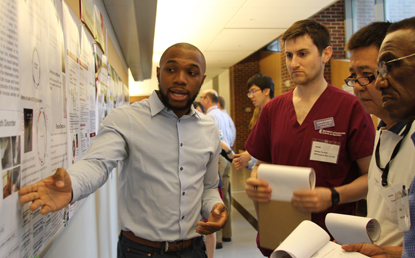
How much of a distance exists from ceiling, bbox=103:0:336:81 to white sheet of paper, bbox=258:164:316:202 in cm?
285

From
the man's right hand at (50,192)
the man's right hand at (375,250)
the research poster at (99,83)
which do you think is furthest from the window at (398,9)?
the man's right hand at (50,192)

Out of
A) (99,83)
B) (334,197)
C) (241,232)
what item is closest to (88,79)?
(99,83)

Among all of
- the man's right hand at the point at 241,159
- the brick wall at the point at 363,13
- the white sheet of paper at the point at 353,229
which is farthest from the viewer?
the brick wall at the point at 363,13

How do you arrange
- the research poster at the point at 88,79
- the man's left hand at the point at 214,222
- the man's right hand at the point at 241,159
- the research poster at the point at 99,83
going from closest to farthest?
the man's left hand at the point at 214,222 < the research poster at the point at 88,79 < the research poster at the point at 99,83 < the man's right hand at the point at 241,159

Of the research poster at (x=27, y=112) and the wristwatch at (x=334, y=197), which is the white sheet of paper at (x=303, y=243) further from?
the research poster at (x=27, y=112)

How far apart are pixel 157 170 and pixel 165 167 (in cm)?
4

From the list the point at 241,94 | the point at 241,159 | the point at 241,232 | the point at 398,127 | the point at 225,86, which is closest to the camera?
the point at 398,127

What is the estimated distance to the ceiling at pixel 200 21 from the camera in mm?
4023

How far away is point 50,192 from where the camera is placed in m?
0.81

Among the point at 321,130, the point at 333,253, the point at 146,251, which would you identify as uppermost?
the point at 321,130

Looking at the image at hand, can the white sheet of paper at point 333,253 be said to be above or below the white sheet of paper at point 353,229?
below

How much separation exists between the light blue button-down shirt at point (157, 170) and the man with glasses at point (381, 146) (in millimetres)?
704

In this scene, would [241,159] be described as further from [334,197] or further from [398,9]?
[398,9]

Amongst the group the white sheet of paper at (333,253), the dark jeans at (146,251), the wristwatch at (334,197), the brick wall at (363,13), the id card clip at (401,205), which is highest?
the brick wall at (363,13)
